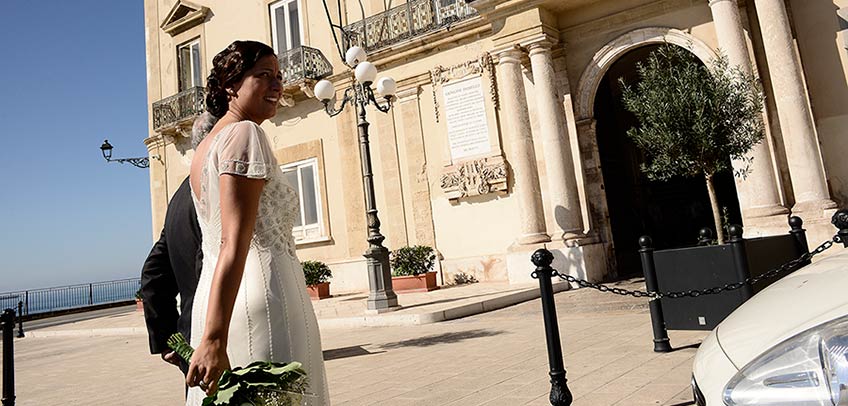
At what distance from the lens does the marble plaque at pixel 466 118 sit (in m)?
13.8

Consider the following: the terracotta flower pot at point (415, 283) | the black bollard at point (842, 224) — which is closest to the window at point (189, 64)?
the terracotta flower pot at point (415, 283)

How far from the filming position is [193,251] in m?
2.01

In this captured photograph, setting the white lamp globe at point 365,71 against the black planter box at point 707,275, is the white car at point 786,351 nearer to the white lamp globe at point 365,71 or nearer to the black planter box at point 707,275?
the black planter box at point 707,275

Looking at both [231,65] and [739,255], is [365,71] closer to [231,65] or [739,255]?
[739,255]

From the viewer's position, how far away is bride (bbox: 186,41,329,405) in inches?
64.6

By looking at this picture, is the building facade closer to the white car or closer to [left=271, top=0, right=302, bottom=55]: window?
[left=271, top=0, right=302, bottom=55]: window

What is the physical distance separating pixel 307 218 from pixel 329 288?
8.62ft

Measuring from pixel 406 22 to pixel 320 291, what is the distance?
7324 mm

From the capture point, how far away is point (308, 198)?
56.2 ft

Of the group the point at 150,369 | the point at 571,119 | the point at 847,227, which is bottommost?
the point at 150,369

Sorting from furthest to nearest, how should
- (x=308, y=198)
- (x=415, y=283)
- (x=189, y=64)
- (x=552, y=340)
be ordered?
1. (x=189, y=64)
2. (x=308, y=198)
3. (x=415, y=283)
4. (x=552, y=340)

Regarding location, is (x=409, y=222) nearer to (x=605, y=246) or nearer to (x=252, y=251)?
(x=605, y=246)

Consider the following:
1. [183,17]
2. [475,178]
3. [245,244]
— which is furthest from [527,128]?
[183,17]

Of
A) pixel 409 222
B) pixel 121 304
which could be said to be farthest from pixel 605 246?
pixel 121 304
